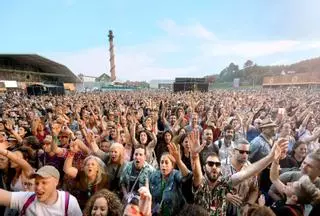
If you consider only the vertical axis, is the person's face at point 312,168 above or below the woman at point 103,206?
above

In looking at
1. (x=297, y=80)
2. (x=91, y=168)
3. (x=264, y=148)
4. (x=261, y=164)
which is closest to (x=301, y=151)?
(x=264, y=148)

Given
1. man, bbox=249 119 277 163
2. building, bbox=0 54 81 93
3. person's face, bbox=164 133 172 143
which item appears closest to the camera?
man, bbox=249 119 277 163

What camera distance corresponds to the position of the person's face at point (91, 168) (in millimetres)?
3918

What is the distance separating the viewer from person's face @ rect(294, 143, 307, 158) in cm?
482

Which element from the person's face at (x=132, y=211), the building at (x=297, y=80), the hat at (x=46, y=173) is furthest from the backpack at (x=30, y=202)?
the building at (x=297, y=80)

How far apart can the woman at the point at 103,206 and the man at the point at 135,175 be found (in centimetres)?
90

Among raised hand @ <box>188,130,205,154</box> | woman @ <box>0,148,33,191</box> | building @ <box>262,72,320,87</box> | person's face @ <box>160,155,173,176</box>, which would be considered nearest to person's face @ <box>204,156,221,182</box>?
raised hand @ <box>188,130,205,154</box>

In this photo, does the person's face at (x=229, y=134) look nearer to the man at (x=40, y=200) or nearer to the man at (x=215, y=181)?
the man at (x=215, y=181)

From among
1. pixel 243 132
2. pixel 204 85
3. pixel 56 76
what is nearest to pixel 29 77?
pixel 56 76

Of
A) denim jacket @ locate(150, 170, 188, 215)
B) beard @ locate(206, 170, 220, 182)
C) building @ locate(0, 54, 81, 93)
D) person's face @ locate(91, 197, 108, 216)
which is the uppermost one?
building @ locate(0, 54, 81, 93)

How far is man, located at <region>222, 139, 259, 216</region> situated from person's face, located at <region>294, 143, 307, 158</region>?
1.28 meters

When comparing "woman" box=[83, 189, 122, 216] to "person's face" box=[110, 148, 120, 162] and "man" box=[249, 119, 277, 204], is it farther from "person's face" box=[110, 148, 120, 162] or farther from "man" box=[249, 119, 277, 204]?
"man" box=[249, 119, 277, 204]

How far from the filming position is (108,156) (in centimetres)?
486

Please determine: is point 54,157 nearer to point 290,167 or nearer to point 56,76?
point 290,167
